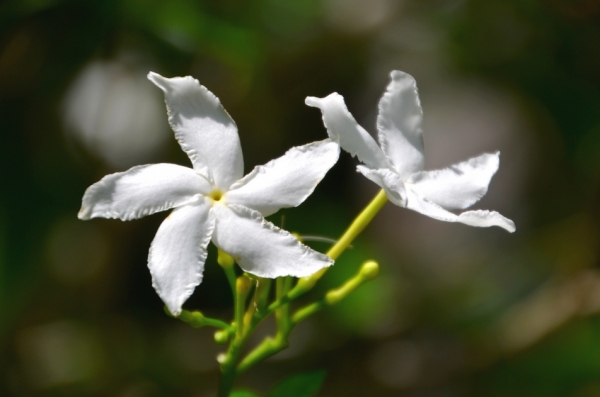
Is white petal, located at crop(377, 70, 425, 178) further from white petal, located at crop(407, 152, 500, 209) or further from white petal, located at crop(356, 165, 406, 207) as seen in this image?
white petal, located at crop(356, 165, 406, 207)

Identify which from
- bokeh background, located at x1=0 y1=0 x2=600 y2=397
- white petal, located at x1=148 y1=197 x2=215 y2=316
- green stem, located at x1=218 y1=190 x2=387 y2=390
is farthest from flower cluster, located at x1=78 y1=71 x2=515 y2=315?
bokeh background, located at x1=0 y1=0 x2=600 y2=397

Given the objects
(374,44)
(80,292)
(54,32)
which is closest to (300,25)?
(374,44)

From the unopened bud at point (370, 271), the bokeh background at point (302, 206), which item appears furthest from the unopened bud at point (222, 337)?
A: the bokeh background at point (302, 206)

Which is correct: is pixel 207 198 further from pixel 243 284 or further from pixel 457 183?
pixel 457 183

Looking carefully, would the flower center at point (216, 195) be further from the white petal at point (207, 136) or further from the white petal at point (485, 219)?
the white petal at point (485, 219)

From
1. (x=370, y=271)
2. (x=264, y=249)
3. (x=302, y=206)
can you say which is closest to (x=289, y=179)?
(x=264, y=249)
